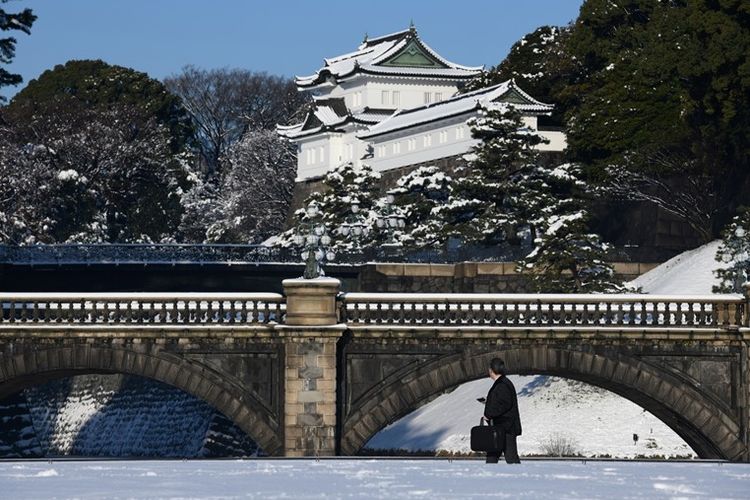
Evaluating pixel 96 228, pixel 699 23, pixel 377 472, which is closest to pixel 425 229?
pixel 699 23

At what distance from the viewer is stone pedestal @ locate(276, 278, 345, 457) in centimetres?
4572

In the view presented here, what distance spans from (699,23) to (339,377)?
1421 inches

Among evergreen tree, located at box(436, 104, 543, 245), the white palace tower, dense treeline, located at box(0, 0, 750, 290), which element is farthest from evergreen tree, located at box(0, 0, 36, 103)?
the white palace tower

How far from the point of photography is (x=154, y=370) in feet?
152

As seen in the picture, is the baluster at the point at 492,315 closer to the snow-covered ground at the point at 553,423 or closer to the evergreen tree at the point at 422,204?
the snow-covered ground at the point at 553,423

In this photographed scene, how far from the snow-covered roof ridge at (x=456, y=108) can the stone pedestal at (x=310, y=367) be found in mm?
47036

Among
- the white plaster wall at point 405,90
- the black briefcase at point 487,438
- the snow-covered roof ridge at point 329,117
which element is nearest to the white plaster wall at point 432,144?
A: the snow-covered roof ridge at point 329,117

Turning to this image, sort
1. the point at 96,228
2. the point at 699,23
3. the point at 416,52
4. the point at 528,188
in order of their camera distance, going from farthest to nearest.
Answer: the point at 416,52 < the point at 96,228 < the point at 528,188 < the point at 699,23

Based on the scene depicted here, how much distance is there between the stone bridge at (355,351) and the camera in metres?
46.0

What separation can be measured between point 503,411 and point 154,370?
17.2 metres

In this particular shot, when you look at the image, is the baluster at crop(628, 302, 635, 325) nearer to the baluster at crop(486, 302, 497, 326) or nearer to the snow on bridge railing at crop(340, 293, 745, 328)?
the snow on bridge railing at crop(340, 293, 745, 328)

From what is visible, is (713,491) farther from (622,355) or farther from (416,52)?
(416,52)

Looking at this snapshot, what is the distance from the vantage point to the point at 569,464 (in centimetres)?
3158

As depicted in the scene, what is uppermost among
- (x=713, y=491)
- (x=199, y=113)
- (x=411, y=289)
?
(x=199, y=113)
